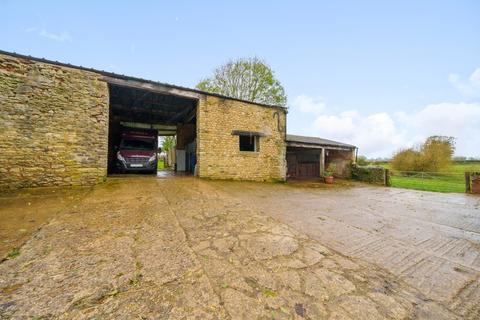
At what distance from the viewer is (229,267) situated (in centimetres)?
202

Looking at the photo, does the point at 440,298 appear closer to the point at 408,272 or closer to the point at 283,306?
the point at 408,272

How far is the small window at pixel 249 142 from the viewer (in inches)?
399

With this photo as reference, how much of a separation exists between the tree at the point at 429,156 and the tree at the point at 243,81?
50.5ft

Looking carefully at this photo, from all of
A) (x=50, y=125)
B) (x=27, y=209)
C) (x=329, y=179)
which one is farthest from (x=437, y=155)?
(x=50, y=125)

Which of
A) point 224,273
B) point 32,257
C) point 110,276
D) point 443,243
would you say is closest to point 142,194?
point 32,257

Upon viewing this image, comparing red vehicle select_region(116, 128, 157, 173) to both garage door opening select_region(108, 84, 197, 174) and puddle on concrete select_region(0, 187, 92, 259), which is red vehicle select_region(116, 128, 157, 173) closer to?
garage door opening select_region(108, 84, 197, 174)

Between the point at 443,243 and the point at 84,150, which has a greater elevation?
the point at 84,150

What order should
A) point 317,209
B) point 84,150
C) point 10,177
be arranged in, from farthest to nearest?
point 84,150 → point 10,177 → point 317,209

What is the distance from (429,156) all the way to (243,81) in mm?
19138

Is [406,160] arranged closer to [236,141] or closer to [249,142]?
[249,142]

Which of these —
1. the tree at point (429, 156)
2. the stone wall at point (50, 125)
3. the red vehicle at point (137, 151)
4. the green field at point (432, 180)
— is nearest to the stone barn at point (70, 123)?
the stone wall at point (50, 125)

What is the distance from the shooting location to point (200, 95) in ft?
27.5

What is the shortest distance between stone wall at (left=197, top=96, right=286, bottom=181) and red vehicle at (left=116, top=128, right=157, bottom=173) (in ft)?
10.1

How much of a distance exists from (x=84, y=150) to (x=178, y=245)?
243 inches
